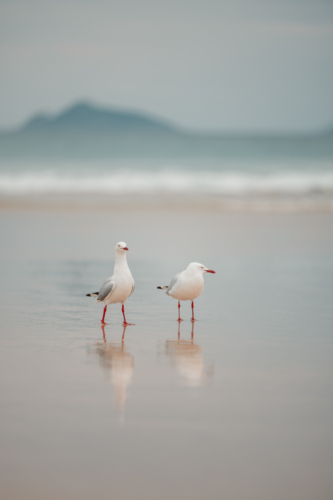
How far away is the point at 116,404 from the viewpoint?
250cm

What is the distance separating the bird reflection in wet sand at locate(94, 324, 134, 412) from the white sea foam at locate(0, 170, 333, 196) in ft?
40.0

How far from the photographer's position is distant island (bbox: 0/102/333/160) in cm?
2389

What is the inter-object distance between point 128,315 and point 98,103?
20320 mm

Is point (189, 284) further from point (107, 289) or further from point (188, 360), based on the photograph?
point (188, 360)

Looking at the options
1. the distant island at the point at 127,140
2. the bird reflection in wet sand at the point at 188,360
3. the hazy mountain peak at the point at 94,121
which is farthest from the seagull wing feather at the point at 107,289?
the hazy mountain peak at the point at 94,121

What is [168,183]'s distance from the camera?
702 inches

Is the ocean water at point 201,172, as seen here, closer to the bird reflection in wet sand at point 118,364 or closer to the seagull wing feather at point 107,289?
the seagull wing feather at point 107,289

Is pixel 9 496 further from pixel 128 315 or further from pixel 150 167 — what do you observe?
pixel 150 167

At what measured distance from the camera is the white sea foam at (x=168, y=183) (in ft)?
53.4

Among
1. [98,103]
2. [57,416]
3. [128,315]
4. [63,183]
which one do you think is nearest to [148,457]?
[57,416]

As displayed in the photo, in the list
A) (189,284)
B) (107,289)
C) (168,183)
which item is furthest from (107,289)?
(168,183)

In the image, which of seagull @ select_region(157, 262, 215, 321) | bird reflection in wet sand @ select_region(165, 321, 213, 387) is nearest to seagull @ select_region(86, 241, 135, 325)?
seagull @ select_region(157, 262, 215, 321)

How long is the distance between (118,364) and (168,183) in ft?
49.0

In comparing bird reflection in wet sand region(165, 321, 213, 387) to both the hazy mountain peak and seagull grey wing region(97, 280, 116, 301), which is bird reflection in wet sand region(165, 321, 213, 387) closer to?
seagull grey wing region(97, 280, 116, 301)
